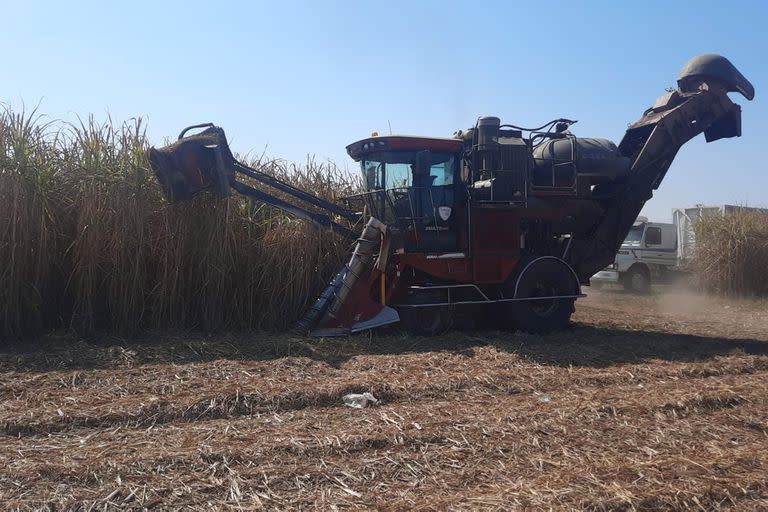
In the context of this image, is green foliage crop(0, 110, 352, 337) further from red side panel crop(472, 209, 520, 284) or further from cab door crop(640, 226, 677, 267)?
cab door crop(640, 226, 677, 267)

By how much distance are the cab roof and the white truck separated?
11.7m

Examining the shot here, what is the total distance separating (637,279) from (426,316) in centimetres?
1245

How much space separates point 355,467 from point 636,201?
26.5ft

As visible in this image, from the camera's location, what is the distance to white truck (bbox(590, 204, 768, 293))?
20000 mm

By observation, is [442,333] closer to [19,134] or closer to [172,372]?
[172,372]

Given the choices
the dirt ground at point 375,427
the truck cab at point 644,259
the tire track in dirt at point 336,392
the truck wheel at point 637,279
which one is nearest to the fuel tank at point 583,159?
the dirt ground at point 375,427

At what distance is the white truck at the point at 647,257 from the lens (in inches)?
787

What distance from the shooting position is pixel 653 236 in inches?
804

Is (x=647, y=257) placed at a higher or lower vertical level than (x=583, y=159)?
lower

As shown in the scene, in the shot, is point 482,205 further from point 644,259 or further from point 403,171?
point 644,259

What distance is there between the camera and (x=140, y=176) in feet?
29.2

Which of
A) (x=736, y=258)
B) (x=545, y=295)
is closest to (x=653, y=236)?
(x=736, y=258)

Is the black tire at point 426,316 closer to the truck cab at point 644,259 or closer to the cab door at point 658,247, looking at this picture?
the truck cab at point 644,259

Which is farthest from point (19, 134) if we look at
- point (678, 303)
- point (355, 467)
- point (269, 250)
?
point (678, 303)
